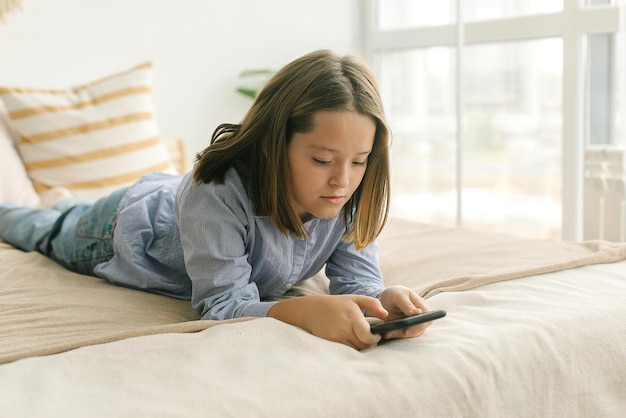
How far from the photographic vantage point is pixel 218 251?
53.6 inches

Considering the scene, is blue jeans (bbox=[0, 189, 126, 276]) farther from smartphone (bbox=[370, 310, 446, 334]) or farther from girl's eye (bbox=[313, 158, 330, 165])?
smartphone (bbox=[370, 310, 446, 334])

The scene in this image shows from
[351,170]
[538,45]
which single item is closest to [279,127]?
[351,170]

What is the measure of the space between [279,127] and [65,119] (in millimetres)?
1395

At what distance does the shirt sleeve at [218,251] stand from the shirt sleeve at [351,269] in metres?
0.22

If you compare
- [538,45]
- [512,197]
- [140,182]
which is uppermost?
[538,45]

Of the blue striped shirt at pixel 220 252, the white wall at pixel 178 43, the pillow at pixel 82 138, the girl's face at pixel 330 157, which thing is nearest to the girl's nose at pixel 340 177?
the girl's face at pixel 330 157

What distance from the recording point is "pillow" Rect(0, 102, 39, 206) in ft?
7.98

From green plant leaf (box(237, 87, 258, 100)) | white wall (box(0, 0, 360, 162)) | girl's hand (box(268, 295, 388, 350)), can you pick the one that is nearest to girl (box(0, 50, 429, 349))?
girl's hand (box(268, 295, 388, 350))

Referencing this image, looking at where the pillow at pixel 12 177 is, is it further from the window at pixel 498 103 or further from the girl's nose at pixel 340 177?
the window at pixel 498 103

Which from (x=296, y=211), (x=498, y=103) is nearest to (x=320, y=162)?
(x=296, y=211)

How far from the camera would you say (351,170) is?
1.38 metres

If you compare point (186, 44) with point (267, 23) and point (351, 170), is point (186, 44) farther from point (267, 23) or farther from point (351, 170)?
point (351, 170)

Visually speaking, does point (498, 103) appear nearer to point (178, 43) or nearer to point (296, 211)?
point (178, 43)

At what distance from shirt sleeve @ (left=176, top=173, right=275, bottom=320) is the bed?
0.27 feet
